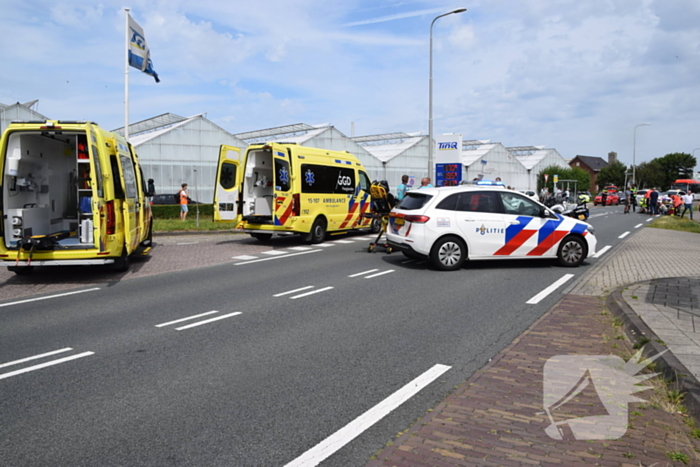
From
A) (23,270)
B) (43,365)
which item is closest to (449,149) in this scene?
(23,270)

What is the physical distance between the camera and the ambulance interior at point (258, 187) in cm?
1589

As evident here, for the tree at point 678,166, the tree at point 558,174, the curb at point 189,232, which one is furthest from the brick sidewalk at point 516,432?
the tree at point 678,166

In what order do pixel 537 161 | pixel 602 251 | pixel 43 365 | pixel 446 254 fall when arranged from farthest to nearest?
pixel 537 161
pixel 602 251
pixel 446 254
pixel 43 365

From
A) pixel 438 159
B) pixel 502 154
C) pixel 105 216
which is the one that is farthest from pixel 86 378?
pixel 502 154

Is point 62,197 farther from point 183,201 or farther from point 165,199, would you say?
point 165,199

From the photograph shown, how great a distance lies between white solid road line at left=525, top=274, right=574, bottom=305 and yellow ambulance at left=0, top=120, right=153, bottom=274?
7.19 meters

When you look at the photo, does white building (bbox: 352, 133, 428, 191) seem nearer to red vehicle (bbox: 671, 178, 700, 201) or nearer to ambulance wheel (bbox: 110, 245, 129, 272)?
ambulance wheel (bbox: 110, 245, 129, 272)

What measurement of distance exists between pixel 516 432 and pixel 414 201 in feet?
26.3

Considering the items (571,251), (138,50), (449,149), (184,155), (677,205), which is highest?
(138,50)

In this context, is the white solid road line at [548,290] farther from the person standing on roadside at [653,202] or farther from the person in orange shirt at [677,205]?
the person standing on roadside at [653,202]

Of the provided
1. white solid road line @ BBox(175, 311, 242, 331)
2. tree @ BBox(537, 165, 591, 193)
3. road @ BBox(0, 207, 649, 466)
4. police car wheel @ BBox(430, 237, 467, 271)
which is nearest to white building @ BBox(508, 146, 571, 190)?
tree @ BBox(537, 165, 591, 193)

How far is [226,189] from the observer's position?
1609 cm

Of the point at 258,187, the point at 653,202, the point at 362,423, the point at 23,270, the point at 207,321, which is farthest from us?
the point at 653,202

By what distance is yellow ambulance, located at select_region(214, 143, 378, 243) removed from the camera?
15.4m
